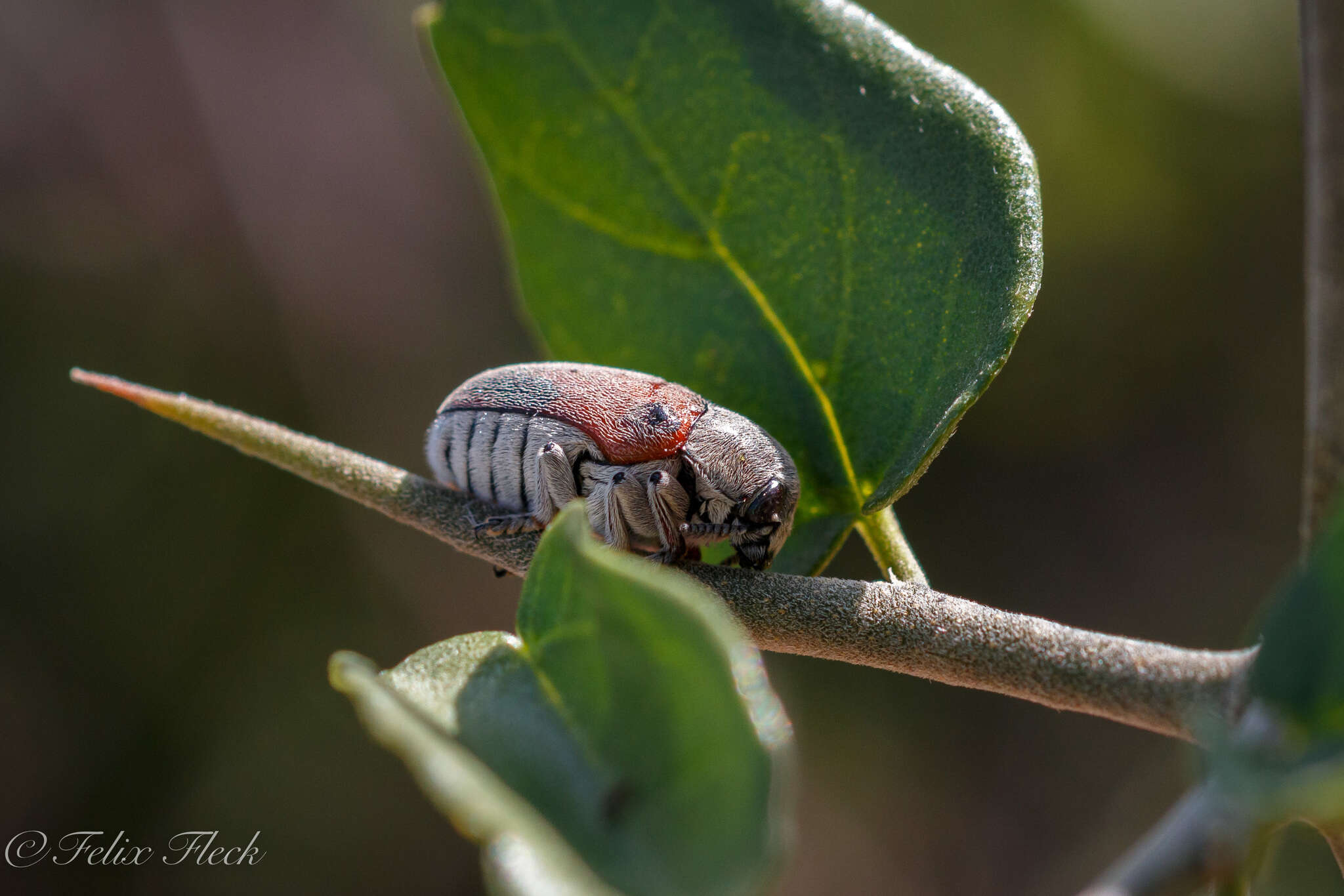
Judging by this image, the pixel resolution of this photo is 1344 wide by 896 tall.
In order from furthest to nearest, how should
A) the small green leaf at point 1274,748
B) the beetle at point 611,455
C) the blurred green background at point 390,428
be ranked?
the blurred green background at point 390,428 < the beetle at point 611,455 < the small green leaf at point 1274,748

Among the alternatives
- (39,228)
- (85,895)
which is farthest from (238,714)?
(39,228)

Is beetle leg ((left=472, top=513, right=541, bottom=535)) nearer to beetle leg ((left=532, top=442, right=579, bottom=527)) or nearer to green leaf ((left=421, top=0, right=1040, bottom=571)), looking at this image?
beetle leg ((left=532, top=442, right=579, bottom=527))

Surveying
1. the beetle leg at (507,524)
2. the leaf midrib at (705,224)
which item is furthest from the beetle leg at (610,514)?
the leaf midrib at (705,224)

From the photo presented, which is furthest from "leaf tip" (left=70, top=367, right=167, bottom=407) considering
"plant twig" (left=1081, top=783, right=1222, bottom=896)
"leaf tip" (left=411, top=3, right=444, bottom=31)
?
"plant twig" (left=1081, top=783, right=1222, bottom=896)

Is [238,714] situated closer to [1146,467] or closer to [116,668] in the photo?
[116,668]

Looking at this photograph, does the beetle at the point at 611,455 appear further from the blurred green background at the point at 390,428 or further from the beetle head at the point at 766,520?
the blurred green background at the point at 390,428

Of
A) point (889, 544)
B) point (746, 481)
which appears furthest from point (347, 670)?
point (746, 481)
